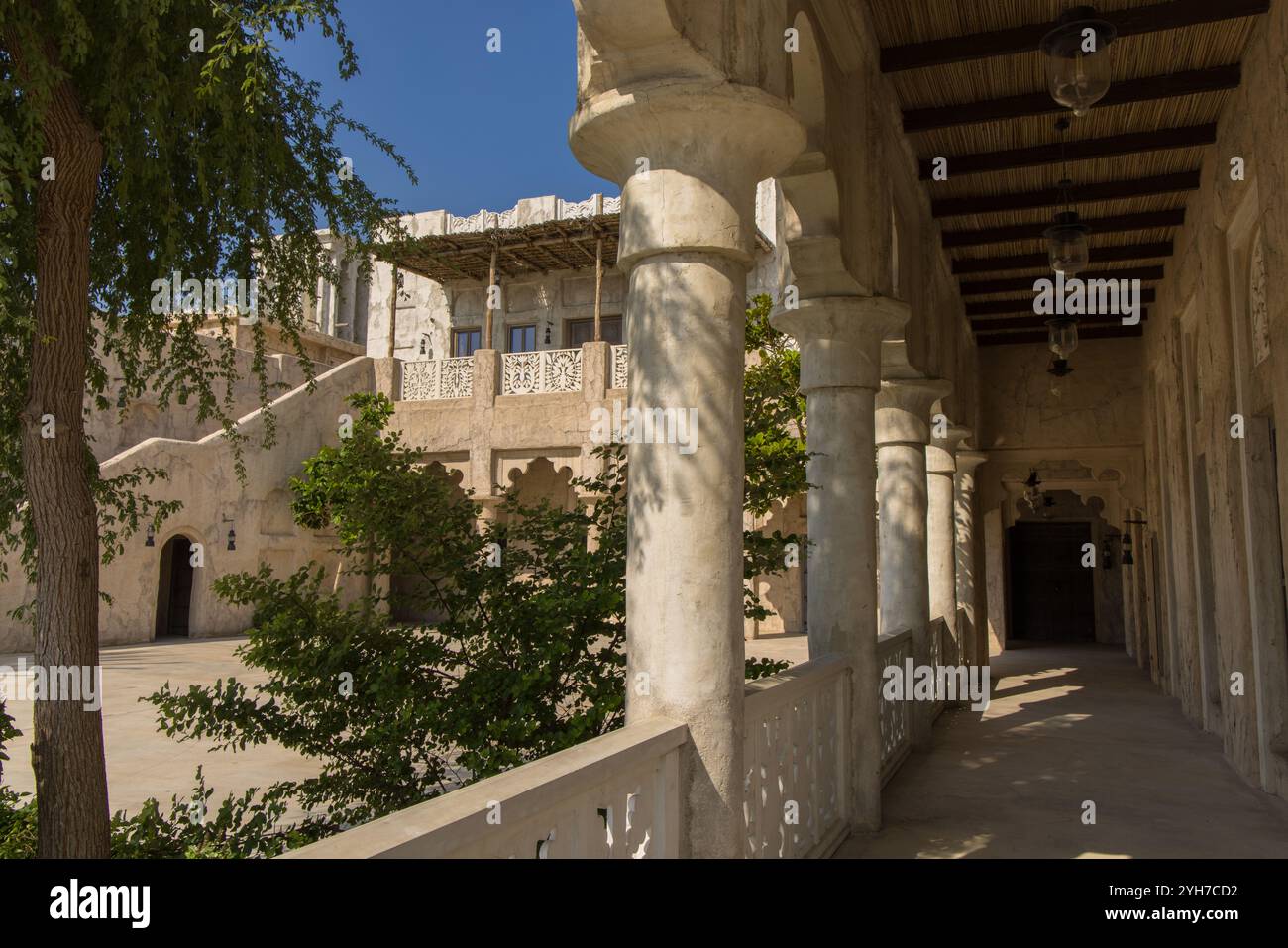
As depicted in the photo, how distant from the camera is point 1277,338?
5.66 meters

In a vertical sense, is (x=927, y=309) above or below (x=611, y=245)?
below

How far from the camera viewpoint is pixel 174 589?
20.4 m

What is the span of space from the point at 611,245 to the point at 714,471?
20.5 meters

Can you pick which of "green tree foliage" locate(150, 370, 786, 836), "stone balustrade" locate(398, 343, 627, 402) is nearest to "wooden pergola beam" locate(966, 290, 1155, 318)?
"green tree foliage" locate(150, 370, 786, 836)

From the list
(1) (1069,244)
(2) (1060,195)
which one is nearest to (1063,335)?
(2) (1060,195)

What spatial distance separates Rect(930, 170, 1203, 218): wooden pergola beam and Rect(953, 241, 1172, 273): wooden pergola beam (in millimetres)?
1563

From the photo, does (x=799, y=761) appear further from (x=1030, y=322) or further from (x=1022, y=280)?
(x=1030, y=322)

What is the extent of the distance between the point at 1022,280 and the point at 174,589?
669 inches

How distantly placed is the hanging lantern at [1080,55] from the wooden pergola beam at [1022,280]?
24.9 ft

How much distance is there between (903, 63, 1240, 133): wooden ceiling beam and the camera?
256 inches

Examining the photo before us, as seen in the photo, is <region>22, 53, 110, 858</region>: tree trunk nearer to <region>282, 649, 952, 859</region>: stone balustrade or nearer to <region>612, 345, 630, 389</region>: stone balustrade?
<region>282, 649, 952, 859</region>: stone balustrade

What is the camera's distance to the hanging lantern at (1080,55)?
162 inches

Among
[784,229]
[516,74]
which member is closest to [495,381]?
[516,74]
